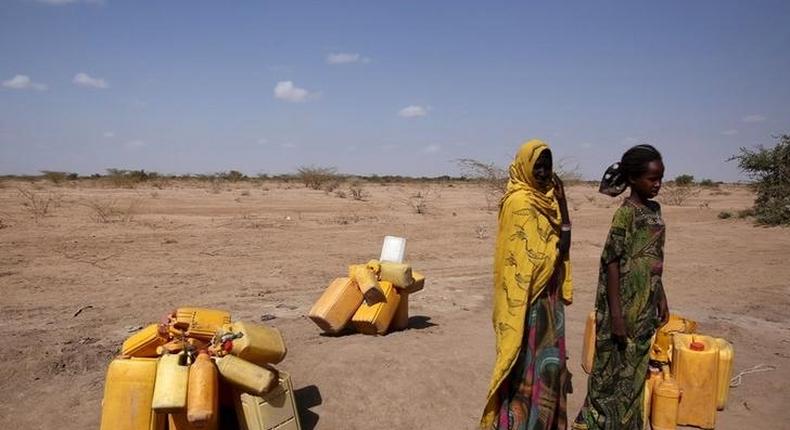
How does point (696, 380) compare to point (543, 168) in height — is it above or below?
below

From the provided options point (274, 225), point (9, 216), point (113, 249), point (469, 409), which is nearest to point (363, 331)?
point (469, 409)

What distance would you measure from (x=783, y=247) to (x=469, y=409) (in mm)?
11161

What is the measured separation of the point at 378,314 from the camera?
5004 mm

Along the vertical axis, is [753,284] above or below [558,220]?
below

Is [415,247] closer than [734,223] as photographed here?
Yes

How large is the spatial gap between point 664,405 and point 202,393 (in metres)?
2.80

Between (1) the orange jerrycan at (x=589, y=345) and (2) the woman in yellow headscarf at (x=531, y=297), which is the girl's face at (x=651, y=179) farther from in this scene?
(1) the orange jerrycan at (x=589, y=345)

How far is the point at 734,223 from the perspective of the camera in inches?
651

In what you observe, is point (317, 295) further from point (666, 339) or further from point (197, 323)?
point (666, 339)

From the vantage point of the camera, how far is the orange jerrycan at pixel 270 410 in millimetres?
3018

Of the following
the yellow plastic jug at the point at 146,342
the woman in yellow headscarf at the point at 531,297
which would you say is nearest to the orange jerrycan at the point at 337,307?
the yellow plastic jug at the point at 146,342

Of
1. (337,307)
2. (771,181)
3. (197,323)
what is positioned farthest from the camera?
(771,181)

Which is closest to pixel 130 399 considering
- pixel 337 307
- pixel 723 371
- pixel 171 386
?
pixel 171 386

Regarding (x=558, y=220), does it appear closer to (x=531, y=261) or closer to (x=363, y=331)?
(x=531, y=261)
